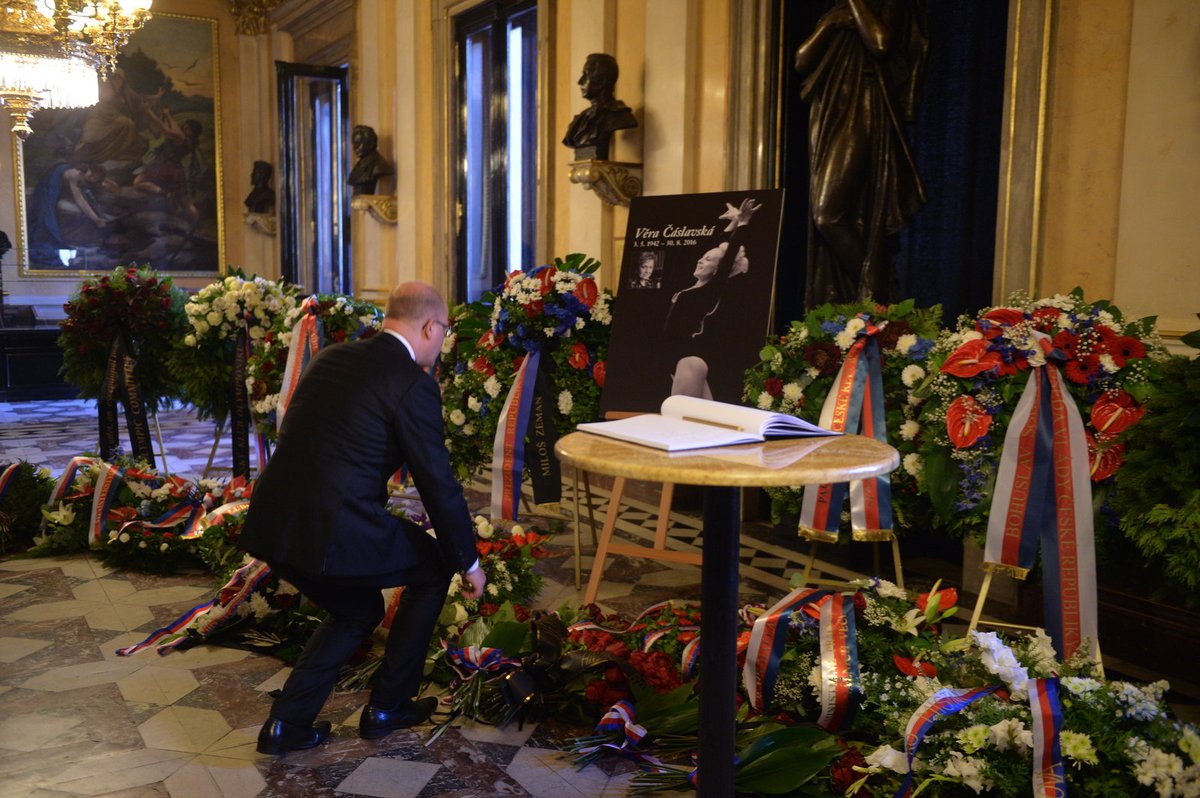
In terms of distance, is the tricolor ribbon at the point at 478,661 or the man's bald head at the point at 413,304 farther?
the tricolor ribbon at the point at 478,661

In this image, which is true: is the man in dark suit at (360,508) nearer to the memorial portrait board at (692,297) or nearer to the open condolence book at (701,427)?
the open condolence book at (701,427)

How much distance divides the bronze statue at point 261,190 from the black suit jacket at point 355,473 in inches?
457

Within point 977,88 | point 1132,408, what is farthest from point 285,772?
point 977,88

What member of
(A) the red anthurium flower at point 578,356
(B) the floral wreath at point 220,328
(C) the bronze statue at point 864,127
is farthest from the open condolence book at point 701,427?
(B) the floral wreath at point 220,328

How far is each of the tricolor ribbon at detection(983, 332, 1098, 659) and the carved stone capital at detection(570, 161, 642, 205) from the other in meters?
3.81

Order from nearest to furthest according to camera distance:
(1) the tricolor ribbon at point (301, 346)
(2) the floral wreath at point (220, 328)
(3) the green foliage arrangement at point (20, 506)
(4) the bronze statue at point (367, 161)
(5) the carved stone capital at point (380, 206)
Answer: (3) the green foliage arrangement at point (20, 506)
(1) the tricolor ribbon at point (301, 346)
(2) the floral wreath at point (220, 328)
(4) the bronze statue at point (367, 161)
(5) the carved stone capital at point (380, 206)

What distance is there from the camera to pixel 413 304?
3.15m

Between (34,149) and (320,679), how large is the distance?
12.8 m

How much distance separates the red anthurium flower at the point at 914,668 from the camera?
10.0ft

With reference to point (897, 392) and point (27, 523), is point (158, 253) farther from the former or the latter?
point (897, 392)

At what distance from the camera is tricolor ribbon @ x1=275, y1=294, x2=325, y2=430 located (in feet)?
20.6

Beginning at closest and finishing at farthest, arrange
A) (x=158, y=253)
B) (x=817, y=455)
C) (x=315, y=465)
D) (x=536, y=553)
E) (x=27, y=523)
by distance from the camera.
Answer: (x=817, y=455)
(x=315, y=465)
(x=536, y=553)
(x=27, y=523)
(x=158, y=253)

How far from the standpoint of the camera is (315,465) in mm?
2994

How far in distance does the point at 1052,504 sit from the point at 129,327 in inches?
236
